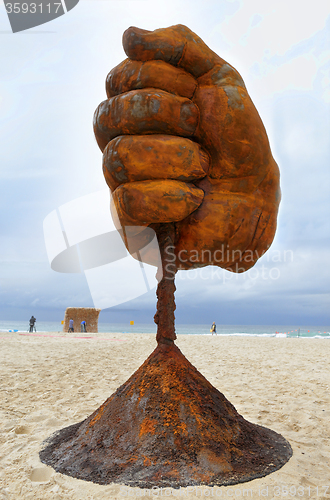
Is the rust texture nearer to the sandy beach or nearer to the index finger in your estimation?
the sandy beach

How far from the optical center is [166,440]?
193 centimetres

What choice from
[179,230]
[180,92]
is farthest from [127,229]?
[180,92]

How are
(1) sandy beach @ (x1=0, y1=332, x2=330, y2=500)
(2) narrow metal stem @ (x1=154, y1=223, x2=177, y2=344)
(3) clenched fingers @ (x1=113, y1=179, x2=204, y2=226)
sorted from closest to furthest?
(1) sandy beach @ (x1=0, y1=332, x2=330, y2=500) < (3) clenched fingers @ (x1=113, y1=179, x2=204, y2=226) < (2) narrow metal stem @ (x1=154, y1=223, x2=177, y2=344)

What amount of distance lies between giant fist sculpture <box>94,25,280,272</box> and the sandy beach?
1.51 metres

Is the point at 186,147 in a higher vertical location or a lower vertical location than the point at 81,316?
higher

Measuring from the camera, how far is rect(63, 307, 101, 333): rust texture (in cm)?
1819

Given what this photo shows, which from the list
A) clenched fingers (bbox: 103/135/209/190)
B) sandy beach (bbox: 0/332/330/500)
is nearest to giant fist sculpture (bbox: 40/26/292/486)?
clenched fingers (bbox: 103/135/209/190)

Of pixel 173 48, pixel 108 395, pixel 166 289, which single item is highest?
pixel 173 48

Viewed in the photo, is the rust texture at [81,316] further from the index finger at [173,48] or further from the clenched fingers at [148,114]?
the index finger at [173,48]

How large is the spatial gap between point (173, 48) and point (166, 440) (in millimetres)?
2683

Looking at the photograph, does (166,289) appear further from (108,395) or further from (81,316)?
(81,316)

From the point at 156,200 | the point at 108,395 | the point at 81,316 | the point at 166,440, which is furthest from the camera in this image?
the point at 81,316

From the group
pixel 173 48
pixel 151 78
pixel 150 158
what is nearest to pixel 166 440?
pixel 150 158

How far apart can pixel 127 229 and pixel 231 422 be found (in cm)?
161
